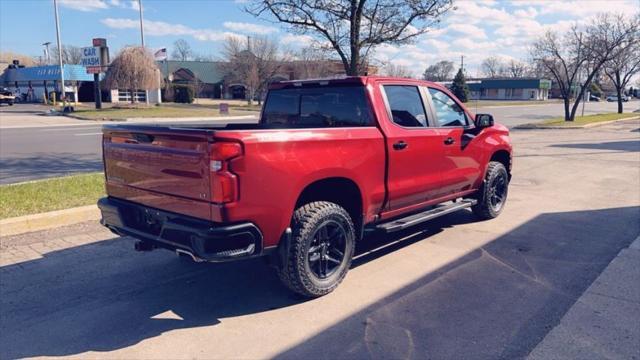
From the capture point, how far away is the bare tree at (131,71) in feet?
133

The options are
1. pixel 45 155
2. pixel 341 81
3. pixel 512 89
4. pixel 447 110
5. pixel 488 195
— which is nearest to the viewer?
pixel 341 81

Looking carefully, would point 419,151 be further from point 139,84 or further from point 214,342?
point 139,84

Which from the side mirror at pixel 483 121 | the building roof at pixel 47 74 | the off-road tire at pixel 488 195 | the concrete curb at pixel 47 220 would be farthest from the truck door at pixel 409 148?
the building roof at pixel 47 74

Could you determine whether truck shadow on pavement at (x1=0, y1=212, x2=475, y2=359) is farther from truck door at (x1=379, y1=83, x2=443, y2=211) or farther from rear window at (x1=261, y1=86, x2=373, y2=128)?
rear window at (x1=261, y1=86, x2=373, y2=128)

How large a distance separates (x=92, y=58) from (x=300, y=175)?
1519 inches

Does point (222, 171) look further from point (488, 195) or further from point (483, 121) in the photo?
point (488, 195)

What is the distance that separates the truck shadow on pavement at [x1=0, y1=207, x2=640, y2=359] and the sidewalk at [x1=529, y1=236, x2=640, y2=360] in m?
0.11

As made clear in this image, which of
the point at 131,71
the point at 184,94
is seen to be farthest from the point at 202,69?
the point at 131,71

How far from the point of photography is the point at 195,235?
11.8 feet

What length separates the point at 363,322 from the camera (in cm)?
391

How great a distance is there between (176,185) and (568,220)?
19.1 ft

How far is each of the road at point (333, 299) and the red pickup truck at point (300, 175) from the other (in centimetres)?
47

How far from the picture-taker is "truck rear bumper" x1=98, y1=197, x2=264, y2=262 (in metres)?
3.57

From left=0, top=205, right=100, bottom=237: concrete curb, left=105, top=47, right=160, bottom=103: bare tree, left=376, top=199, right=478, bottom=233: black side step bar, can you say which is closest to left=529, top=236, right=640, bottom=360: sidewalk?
left=376, top=199, right=478, bottom=233: black side step bar
